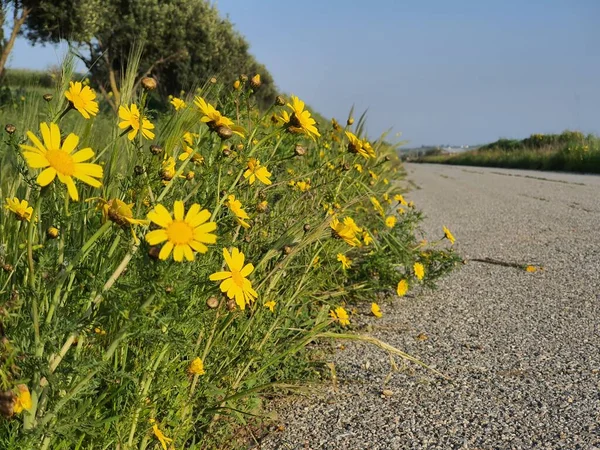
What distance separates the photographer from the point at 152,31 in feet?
46.4

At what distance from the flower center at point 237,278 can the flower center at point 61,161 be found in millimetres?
367

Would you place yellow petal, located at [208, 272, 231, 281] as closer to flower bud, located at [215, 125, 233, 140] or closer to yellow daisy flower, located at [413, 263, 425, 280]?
flower bud, located at [215, 125, 233, 140]

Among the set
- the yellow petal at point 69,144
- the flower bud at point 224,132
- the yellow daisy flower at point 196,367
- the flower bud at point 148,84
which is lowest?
the yellow daisy flower at point 196,367

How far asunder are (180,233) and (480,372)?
1.54 m

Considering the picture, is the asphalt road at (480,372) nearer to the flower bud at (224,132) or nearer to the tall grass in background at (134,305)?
the tall grass in background at (134,305)

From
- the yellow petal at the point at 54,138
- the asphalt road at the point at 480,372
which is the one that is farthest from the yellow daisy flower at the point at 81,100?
the asphalt road at the point at 480,372

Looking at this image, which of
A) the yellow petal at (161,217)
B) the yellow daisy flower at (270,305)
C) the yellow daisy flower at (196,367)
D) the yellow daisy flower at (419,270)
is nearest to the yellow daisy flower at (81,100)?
the yellow petal at (161,217)

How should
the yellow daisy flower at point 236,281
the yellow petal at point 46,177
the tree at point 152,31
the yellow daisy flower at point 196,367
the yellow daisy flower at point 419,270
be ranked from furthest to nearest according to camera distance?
the tree at point 152,31 < the yellow daisy flower at point 419,270 < the yellow daisy flower at point 196,367 < the yellow daisy flower at point 236,281 < the yellow petal at point 46,177

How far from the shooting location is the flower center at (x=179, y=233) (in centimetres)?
88

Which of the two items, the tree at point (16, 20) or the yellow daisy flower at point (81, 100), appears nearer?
the yellow daisy flower at point (81, 100)

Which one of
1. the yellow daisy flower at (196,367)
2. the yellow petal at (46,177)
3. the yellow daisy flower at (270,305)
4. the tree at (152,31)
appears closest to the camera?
the yellow petal at (46,177)

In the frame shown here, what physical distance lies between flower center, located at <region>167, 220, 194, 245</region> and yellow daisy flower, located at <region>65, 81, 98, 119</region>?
15.9 inches

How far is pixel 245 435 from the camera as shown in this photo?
65.2 inches

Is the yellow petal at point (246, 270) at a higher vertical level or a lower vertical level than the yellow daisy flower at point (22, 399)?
higher
